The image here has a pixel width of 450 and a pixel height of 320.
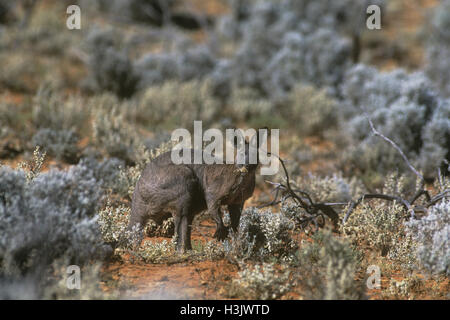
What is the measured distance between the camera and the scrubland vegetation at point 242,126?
3.75 metres

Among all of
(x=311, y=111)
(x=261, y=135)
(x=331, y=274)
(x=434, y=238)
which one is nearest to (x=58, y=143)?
(x=261, y=135)

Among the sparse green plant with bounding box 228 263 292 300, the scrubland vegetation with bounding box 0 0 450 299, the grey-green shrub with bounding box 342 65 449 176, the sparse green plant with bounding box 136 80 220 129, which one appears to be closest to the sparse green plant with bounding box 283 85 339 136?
the scrubland vegetation with bounding box 0 0 450 299

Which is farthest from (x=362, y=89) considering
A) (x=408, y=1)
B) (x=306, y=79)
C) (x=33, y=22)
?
(x=408, y=1)

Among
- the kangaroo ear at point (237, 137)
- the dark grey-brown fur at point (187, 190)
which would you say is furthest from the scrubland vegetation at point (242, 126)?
the kangaroo ear at point (237, 137)

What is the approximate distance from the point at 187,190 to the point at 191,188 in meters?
0.05

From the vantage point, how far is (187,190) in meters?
4.10

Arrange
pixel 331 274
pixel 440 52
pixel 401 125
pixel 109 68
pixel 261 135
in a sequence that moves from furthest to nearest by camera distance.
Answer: pixel 440 52, pixel 109 68, pixel 401 125, pixel 261 135, pixel 331 274

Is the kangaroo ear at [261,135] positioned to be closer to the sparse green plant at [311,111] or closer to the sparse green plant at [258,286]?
the sparse green plant at [258,286]

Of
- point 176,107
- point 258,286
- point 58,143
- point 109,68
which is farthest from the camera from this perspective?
point 109,68

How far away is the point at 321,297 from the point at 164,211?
5.26 feet

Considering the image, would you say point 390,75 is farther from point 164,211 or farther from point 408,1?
point 408,1

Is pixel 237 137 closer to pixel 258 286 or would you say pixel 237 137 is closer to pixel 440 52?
pixel 258 286

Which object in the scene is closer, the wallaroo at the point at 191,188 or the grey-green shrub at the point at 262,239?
the wallaroo at the point at 191,188

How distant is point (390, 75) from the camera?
30.9ft
